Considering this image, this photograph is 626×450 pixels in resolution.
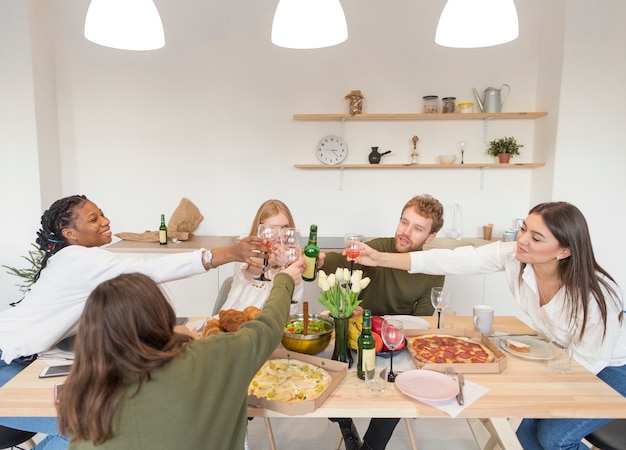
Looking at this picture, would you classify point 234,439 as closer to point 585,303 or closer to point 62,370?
point 62,370

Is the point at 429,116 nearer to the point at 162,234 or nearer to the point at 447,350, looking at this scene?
the point at 162,234

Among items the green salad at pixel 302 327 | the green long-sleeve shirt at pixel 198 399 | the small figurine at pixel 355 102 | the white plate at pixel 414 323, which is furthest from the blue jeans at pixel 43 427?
the small figurine at pixel 355 102

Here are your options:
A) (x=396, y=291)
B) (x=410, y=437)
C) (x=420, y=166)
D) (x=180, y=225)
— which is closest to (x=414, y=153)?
(x=420, y=166)

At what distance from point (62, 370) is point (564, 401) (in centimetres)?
156

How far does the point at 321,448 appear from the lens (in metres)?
2.18

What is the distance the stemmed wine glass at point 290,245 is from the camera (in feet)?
5.80

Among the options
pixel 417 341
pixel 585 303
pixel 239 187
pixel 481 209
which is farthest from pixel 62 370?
pixel 481 209

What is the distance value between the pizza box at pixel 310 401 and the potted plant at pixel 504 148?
2.99 meters

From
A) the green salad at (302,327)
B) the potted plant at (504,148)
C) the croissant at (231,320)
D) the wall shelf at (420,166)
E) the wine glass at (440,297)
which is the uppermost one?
the potted plant at (504,148)

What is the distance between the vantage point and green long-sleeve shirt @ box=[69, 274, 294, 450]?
94 cm

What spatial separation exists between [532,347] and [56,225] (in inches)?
77.2

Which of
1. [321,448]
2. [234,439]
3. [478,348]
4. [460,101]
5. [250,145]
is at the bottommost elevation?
[321,448]

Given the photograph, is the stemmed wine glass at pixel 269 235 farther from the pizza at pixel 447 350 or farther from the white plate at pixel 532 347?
the white plate at pixel 532 347

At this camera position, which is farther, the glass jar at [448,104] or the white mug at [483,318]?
the glass jar at [448,104]
